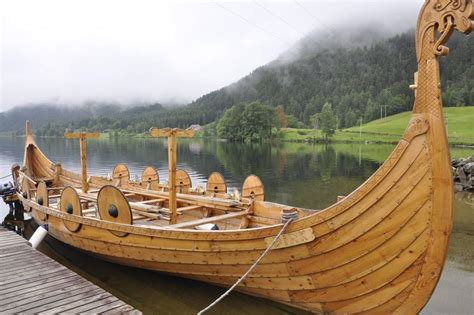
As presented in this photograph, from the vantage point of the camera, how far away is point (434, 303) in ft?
26.3

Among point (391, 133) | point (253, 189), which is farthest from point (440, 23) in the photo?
point (391, 133)

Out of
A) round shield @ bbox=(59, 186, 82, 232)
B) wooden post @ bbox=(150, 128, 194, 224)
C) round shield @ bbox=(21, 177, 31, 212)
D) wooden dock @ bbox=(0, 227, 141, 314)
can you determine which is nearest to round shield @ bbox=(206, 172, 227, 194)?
wooden post @ bbox=(150, 128, 194, 224)

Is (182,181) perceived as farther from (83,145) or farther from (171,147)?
(171,147)

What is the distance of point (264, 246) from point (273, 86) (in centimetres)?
19082

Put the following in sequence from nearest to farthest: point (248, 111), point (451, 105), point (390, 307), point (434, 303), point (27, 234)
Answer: point (390, 307), point (434, 303), point (27, 234), point (248, 111), point (451, 105)

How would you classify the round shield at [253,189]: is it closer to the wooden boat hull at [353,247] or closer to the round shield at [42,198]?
the wooden boat hull at [353,247]

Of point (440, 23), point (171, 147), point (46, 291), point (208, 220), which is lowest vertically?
point (46, 291)

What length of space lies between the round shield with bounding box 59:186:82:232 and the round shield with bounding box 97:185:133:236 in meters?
1.07

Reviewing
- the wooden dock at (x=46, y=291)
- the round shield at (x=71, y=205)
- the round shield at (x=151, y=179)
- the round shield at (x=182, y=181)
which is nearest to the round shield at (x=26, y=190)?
the round shield at (x=71, y=205)

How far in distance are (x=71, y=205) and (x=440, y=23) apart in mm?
9041

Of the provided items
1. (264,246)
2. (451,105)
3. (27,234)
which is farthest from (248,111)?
(264,246)

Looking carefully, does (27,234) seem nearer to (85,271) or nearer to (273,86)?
(85,271)

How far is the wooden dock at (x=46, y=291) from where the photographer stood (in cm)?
617

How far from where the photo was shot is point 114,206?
8.56 metres
